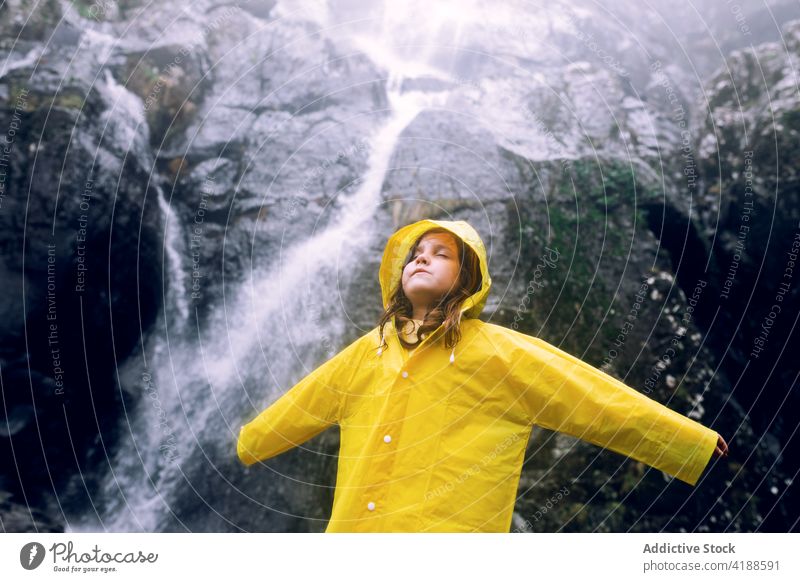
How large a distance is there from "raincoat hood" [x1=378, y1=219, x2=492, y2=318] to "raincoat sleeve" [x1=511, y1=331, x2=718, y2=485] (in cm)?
21

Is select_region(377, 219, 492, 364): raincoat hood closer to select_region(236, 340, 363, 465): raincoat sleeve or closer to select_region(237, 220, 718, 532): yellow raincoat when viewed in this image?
select_region(237, 220, 718, 532): yellow raincoat

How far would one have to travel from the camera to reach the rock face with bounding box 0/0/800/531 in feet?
7.80

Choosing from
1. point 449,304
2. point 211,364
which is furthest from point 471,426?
point 211,364

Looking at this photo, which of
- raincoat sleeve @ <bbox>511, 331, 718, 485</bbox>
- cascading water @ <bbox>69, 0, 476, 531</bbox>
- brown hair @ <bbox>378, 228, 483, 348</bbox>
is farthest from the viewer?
cascading water @ <bbox>69, 0, 476, 531</bbox>

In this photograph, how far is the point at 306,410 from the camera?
5.81 feet

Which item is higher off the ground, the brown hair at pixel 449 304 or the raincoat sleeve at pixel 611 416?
the brown hair at pixel 449 304

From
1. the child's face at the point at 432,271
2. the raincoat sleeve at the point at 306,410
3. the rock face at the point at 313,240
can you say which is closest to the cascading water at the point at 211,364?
the rock face at the point at 313,240

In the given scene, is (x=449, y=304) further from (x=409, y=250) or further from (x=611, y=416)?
(x=611, y=416)

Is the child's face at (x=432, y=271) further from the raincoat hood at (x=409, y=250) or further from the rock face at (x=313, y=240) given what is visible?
the rock face at (x=313, y=240)

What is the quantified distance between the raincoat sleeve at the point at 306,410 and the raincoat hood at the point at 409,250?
24 cm

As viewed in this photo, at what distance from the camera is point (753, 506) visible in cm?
240

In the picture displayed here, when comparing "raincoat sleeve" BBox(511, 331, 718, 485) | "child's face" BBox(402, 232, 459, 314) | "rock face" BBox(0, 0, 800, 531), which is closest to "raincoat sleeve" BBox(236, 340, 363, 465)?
"child's face" BBox(402, 232, 459, 314)

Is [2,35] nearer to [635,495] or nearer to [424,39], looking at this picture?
[424,39]

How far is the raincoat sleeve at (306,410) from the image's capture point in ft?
5.76
